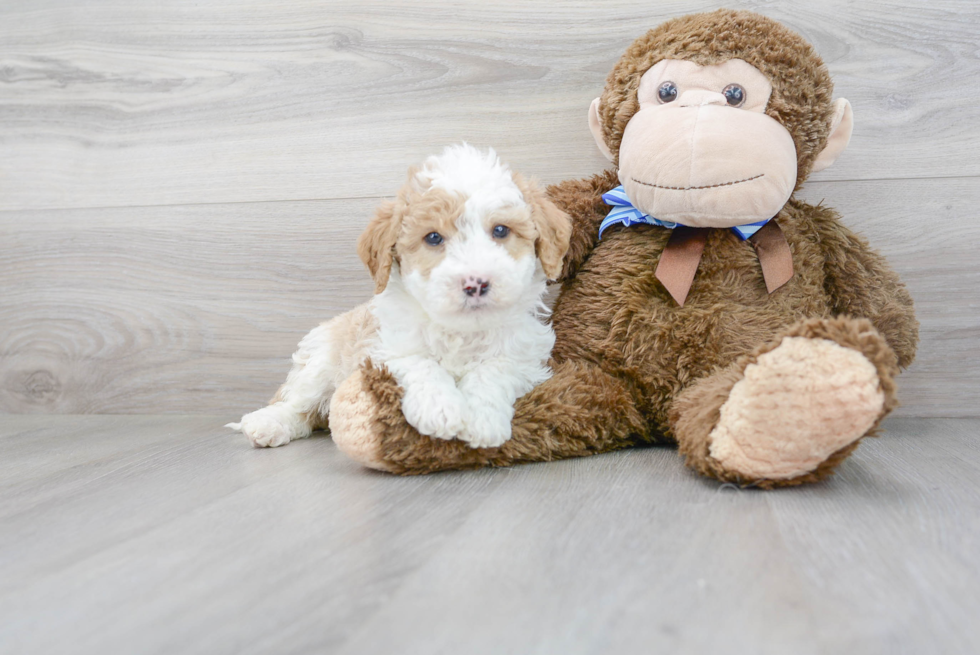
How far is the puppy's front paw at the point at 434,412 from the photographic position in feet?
3.30

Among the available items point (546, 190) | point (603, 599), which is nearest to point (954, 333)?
point (546, 190)

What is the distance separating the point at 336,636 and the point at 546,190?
870mm

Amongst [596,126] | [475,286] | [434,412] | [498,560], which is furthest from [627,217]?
[498,560]

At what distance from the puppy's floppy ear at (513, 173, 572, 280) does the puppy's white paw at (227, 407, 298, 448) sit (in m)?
0.57

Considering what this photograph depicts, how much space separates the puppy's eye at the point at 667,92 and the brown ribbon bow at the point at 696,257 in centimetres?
20

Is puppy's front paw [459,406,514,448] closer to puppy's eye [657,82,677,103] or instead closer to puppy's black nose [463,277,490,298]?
puppy's black nose [463,277,490,298]

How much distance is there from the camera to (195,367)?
66.4 inches

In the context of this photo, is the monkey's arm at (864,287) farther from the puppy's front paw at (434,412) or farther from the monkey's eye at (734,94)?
the puppy's front paw at (434,412)

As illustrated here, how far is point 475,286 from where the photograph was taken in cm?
99

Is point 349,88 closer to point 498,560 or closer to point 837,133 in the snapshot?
point 837,133

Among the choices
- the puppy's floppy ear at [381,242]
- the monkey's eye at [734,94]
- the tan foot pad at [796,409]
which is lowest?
the tan foot pad at [796,409]

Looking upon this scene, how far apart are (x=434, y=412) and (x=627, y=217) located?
0.46 metres

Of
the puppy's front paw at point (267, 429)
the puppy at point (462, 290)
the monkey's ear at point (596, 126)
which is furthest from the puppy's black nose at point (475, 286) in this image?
the puppy's front paw at point (267, 429)

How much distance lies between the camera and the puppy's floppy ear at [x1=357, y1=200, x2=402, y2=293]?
3.53ft
